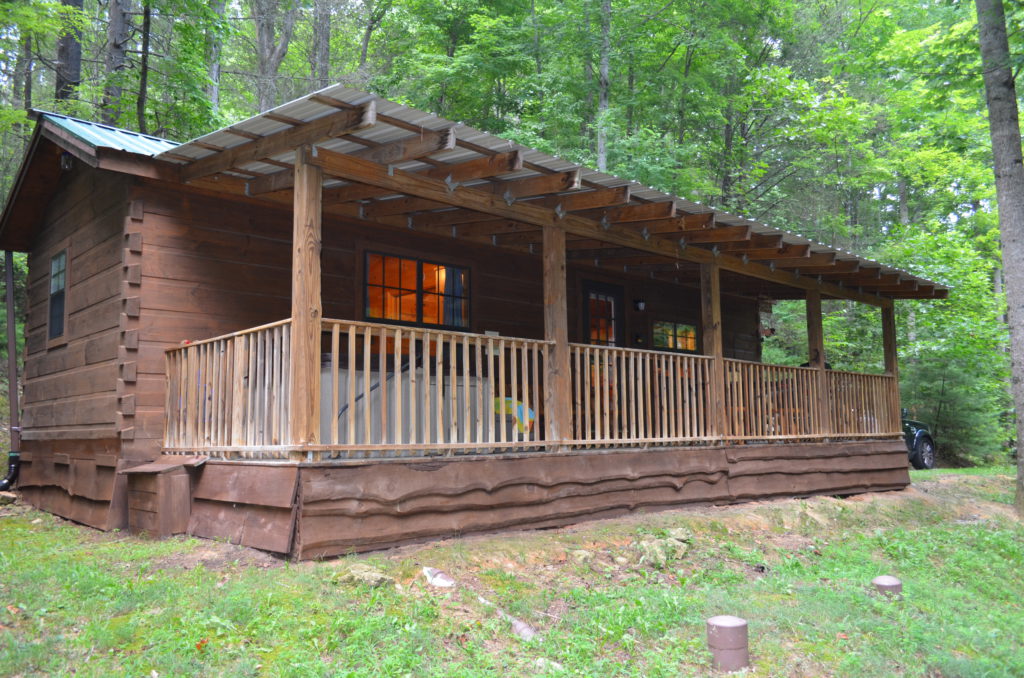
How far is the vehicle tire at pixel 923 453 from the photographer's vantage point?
17781mm

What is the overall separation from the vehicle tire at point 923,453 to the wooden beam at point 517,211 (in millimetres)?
8238

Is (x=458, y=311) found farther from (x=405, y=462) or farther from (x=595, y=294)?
(x=405, y=462)

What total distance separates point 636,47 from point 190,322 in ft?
50.5

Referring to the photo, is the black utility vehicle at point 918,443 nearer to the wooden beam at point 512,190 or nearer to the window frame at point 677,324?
the window frame at point 677,324

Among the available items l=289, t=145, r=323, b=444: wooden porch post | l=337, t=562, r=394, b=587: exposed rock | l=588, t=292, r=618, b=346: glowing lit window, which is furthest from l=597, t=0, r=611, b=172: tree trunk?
l=337, t=562, r=394, b=587: exposed rock

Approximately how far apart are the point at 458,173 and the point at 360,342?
3356 mm

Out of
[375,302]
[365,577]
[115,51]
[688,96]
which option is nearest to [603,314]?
[375,302]

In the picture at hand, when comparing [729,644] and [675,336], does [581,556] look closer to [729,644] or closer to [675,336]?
[729,644]

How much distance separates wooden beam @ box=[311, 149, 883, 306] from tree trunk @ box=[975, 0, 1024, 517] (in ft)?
9.29

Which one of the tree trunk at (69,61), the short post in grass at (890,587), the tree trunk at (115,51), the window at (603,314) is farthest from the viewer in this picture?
the tree trunk at (115,51)

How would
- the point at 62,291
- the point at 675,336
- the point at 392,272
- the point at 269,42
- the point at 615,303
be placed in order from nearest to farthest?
the point at 392,272 → the point at 62,291 → the point at 615,303 → the point at 675,336 → the point at 269,42

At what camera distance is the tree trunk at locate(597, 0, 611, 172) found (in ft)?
56.4

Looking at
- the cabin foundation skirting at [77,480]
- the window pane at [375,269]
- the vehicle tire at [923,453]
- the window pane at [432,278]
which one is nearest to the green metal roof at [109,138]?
the window pane at [375,269]

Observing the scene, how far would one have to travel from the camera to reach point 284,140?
6.41 m
